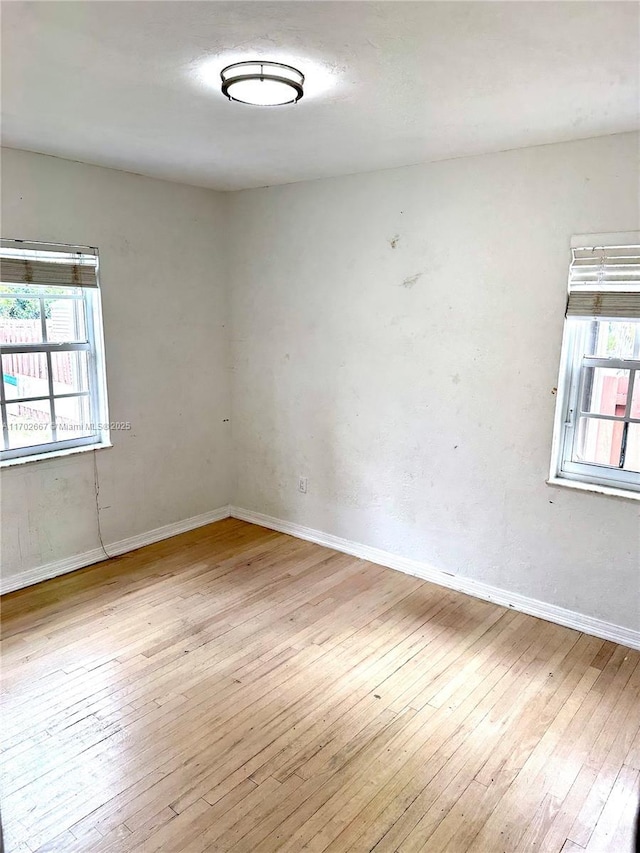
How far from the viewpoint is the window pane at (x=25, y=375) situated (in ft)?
10.8

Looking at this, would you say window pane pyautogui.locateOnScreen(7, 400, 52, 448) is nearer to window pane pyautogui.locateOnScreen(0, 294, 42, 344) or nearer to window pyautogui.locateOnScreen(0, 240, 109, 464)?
window pyautogui.locateOnScreen(0, 240, 109, 464)

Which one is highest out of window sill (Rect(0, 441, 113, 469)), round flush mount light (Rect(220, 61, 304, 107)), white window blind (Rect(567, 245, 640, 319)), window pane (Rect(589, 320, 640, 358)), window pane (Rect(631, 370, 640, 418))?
round flush mount light (Rect(220, 61, 304, 107))

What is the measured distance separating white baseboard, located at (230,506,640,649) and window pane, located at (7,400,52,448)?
1.70 meters

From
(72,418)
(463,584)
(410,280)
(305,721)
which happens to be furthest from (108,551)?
(410,280)

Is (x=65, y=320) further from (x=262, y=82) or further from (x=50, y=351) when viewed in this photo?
(x=262, y=82)

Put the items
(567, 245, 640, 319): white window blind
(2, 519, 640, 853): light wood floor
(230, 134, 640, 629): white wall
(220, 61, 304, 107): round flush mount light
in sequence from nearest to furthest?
(2, 519, 640, 853): light wood floor, (220, 61, 304, 107): round flush mount light, (567, 245, 640, 319): white window blind, (230, 134, 640, 629): white wall

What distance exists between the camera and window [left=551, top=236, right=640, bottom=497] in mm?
2760

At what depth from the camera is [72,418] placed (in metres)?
3.68

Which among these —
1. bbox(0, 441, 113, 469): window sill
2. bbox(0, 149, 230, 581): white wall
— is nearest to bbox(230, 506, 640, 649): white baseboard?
bbox(0, 149, 230, 581): white wall

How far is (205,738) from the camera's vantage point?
2248 mm

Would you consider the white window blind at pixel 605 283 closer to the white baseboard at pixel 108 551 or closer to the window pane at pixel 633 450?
the window pane at pixel 633 450

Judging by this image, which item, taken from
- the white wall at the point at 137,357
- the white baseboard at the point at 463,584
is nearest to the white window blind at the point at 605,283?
the white baseboard at the point at 463,584

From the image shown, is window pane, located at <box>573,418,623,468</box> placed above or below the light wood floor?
above

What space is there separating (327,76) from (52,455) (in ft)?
8.64
